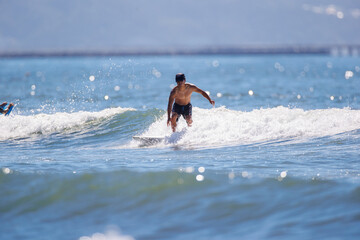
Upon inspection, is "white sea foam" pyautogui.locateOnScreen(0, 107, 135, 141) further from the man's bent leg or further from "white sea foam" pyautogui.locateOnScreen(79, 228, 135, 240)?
"white sea foam" pyautogui.locateOnScreen(79, 228, 135, 240)

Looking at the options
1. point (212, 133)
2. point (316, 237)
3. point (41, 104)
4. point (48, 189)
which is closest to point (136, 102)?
point (41, 104)

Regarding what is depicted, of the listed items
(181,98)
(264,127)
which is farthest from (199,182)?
(264,127)

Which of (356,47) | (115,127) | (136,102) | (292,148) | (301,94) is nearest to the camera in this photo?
(292,148)

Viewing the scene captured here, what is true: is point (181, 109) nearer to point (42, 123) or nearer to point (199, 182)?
point (199, 182)

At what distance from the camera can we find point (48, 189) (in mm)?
8906

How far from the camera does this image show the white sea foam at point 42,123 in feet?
54.3

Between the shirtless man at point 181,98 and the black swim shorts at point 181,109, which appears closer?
the shirtless man at point 181,98

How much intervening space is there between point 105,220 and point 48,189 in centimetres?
183

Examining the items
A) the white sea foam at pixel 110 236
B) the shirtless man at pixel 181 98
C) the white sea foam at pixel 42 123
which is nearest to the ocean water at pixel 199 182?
the white sea foam at pixel 110 236

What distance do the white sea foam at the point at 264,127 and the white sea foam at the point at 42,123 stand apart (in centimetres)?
351

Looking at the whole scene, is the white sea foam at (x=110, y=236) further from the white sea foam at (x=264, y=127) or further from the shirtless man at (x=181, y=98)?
the shirtless man at (x=181, y=98)

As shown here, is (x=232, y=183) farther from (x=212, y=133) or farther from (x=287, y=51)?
(x=287, y=51)

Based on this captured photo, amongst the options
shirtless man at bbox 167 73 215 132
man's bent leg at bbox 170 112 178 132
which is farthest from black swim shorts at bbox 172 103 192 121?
man's bent leg at bbox 170 112 178 132

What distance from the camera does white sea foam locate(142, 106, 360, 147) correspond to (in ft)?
42.8
